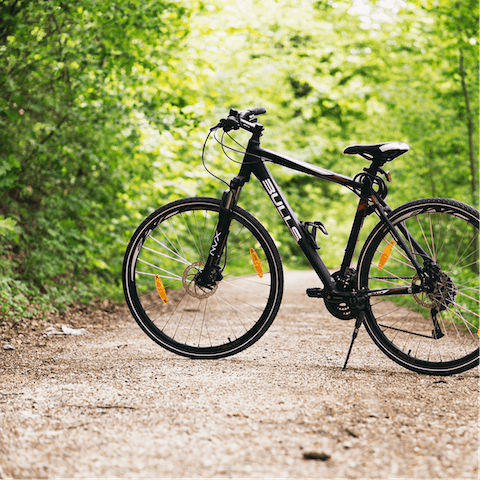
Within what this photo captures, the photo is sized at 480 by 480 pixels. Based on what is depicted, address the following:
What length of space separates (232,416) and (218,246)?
1270 mm

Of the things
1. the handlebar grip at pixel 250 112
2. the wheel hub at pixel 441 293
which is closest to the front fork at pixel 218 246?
the handlebar grip at pixel 250 112

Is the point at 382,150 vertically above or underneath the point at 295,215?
above

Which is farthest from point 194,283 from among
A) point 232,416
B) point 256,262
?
point 232,416

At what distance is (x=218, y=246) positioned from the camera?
321cm

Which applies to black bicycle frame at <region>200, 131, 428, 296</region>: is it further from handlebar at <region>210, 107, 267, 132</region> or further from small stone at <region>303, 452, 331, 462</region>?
small stone at <region>303, 452, 331, 462</region>

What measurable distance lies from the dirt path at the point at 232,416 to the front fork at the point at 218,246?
1.72 feet

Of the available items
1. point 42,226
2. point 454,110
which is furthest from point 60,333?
point 454,110

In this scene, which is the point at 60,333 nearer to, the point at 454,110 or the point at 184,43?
the point at 184,43

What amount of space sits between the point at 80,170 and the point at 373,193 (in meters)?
3.75

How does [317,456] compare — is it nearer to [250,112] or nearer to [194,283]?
[194,283]

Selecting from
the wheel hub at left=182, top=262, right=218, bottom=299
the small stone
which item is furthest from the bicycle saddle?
the small stone

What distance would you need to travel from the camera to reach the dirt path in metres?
1.74

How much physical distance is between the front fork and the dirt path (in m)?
0.53

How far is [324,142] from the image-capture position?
13203 millimetres
